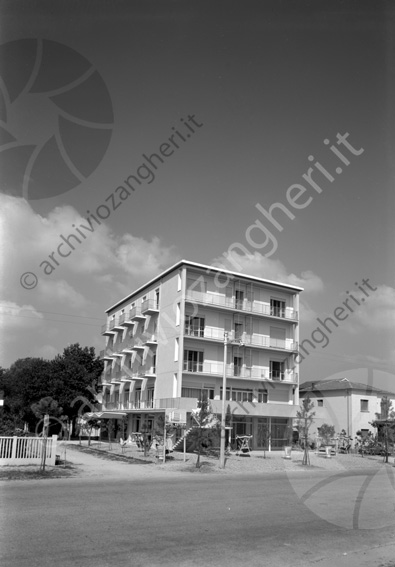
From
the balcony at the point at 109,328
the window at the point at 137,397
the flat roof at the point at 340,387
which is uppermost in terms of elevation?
the balcony at the point at 109,328

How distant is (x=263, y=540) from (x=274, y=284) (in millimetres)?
40165

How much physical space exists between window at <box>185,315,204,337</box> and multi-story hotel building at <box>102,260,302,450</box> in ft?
0.27

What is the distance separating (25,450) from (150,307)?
88.3ft

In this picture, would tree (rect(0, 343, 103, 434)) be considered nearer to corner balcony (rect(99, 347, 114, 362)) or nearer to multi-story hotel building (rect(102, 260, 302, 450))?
corner balcony (rect(99, 347, 114, 362))

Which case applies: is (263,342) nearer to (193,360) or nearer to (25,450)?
(193,360)

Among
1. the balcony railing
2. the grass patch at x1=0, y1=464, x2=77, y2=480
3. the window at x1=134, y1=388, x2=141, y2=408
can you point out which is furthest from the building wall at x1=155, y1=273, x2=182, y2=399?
the grass patch at x1=0, y1=464, x2=77, y2=480

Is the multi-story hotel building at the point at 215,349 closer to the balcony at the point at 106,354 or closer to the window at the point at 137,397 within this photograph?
the window at the point at 137,397

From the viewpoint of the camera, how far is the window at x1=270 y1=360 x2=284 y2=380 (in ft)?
157

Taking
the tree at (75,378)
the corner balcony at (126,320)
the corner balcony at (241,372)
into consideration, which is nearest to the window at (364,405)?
the corner balcony at (241,372)

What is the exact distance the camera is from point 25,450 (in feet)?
73.9

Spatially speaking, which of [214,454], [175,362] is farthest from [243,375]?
[214,454]

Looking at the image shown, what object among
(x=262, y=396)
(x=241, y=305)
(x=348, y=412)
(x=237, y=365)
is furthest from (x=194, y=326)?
(x=348, y=412)

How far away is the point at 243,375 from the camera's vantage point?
1807 inches

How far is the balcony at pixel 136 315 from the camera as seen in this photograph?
166 feet
